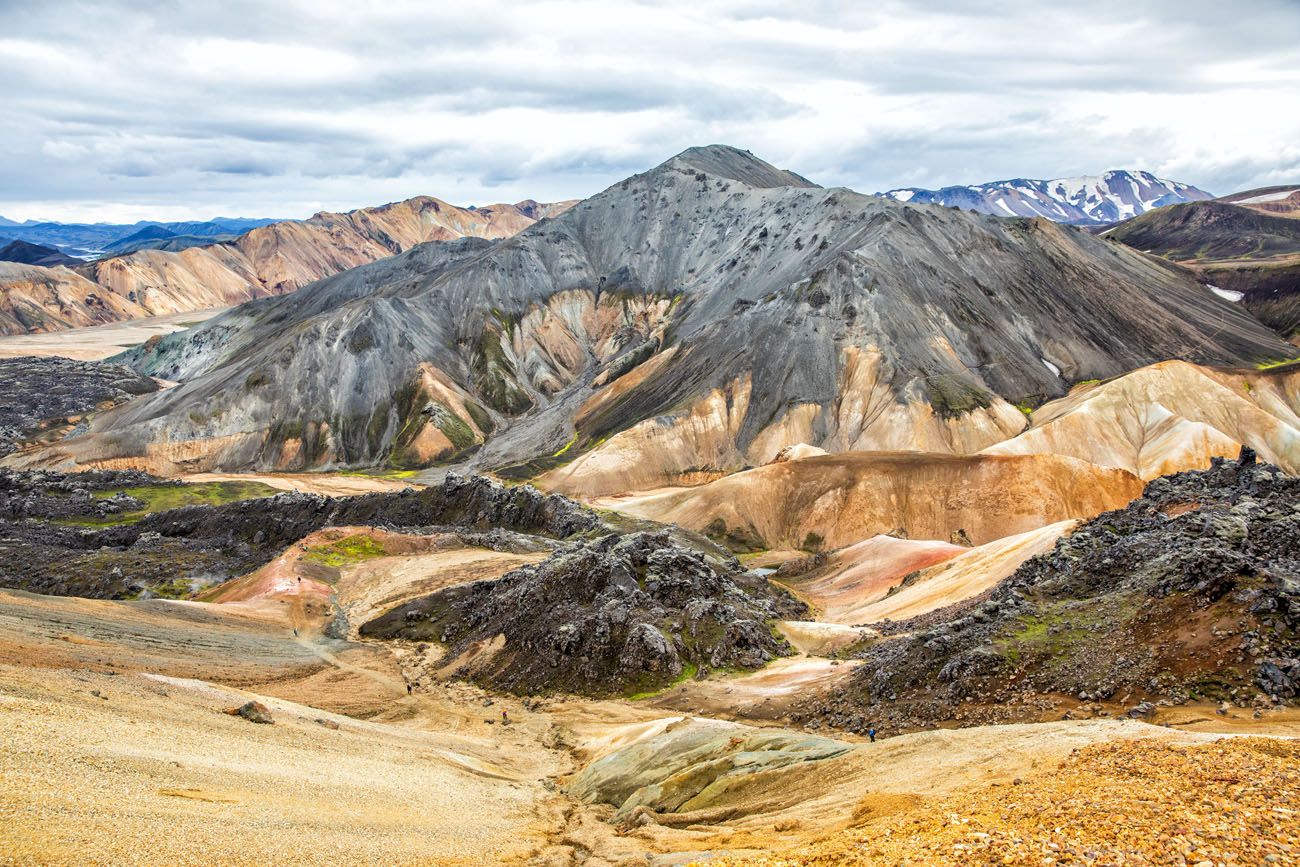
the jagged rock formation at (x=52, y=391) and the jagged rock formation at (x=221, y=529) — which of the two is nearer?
the jagged rock formation at (x=221, y=529)

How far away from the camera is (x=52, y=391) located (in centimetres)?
16788

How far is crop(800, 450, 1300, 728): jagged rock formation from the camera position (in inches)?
966

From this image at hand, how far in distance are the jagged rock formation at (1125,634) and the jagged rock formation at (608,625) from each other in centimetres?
919

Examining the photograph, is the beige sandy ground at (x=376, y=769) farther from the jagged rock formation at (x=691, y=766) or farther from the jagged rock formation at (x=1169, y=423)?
the jagged rock formation at (x=1169, y=423)

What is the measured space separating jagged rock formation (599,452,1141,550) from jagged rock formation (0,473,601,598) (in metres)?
17.7

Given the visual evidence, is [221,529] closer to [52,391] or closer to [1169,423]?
[1169,423]

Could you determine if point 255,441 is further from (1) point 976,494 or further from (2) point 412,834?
(2) point 412,834

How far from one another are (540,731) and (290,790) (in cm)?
1946

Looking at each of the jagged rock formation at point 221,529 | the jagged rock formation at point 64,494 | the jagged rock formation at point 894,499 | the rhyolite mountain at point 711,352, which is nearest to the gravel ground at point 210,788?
the jagged rock formation at point 221,529

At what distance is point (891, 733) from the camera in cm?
2920

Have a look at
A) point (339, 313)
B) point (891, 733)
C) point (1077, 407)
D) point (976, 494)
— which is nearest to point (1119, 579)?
point (891, 733)

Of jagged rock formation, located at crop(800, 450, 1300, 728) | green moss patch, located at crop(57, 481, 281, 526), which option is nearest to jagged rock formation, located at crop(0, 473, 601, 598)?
green moss patch, located at crop(57, 481, 281, 526)

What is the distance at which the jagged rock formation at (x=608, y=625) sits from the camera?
1698 inches

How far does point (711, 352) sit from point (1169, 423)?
63466 mm
